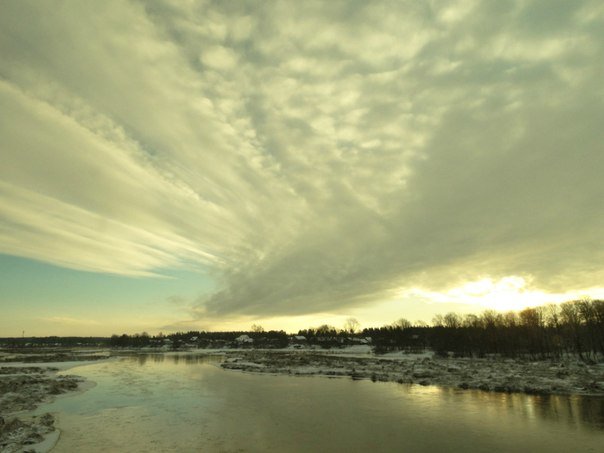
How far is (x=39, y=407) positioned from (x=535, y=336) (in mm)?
107455

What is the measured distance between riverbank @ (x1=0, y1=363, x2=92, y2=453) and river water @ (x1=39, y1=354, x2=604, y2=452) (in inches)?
41.4

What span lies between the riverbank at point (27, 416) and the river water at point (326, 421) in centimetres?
105

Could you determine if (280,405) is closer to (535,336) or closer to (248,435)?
(248,435)

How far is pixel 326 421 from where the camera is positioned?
2600 centimetres

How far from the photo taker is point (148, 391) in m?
41.1

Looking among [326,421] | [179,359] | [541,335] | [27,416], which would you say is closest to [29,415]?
[27,416]

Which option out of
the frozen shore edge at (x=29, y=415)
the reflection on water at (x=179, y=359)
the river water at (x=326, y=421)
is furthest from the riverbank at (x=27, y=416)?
the reflection on water at (x=179, y=359)

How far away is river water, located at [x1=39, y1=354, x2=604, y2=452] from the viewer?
1995 cm

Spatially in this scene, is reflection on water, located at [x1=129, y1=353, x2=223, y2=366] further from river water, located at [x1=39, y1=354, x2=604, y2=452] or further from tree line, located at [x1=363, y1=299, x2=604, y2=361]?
tree line, located at [x1=363, y1=299, x2=604, y2=361]

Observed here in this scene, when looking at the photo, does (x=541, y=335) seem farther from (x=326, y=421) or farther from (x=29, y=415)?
(x=29, y=415)

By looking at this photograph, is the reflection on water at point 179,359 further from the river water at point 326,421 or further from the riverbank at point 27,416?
the river water at point 326,421

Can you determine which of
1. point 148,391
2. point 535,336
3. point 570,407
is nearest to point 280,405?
point 148,391

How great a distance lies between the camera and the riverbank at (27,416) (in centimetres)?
1955

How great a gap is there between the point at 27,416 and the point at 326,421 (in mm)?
21945
